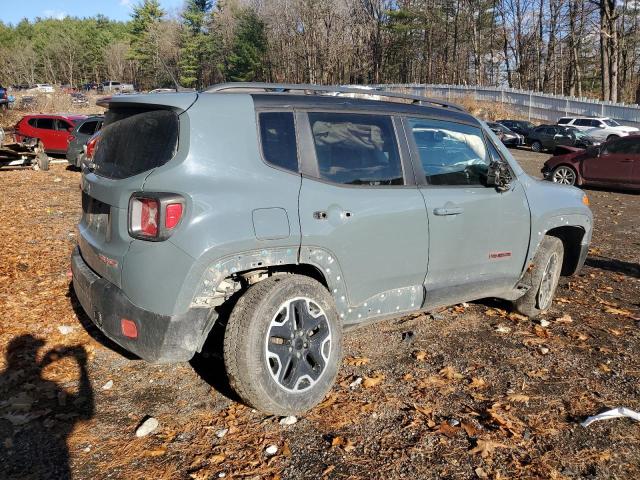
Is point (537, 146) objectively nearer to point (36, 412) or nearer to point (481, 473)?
point (481, 473)

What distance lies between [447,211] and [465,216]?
0.21 metres

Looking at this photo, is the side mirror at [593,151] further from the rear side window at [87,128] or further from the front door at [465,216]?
the rear side window at [87,128]

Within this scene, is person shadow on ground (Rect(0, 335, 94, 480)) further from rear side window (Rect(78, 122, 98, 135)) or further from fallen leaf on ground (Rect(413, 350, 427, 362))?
rear side window (Rect(78, 122, 98, 135))

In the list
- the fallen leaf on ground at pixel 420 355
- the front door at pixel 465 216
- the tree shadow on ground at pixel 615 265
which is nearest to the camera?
the front door at pixel 465 216

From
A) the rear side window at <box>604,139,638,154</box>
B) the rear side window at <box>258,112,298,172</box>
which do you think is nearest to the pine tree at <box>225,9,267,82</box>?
the rear side window at <box>604,139,638,154</box>

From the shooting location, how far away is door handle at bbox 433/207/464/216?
3.83 m

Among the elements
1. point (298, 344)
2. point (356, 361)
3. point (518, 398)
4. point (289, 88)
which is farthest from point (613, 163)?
point (298, 344)

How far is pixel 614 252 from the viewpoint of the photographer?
24.7 feet

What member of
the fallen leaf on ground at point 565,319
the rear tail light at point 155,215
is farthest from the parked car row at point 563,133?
the rear tail light at point 155,215

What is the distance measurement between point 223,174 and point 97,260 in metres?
1.00

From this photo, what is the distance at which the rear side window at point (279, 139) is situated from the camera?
10.7 feet

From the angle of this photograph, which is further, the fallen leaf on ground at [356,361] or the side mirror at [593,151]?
the side mirror at [593,151]

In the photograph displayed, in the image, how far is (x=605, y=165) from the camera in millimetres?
14273

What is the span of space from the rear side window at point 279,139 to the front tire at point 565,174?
44.0 ft
